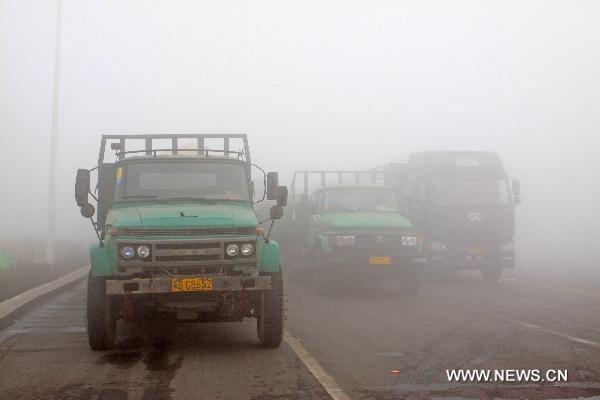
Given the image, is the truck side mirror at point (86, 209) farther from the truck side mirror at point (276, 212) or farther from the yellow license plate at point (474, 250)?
the yellow license plate at point (474, 250)

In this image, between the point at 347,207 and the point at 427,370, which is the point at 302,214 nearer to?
the point at 347,207

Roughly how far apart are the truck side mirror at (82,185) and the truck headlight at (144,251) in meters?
1.66

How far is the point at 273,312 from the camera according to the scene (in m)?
8.99

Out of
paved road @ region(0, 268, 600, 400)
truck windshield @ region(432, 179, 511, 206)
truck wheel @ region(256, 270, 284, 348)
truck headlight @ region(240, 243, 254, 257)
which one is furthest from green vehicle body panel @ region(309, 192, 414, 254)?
truck headlight @ region(240, 243, 254, 257)

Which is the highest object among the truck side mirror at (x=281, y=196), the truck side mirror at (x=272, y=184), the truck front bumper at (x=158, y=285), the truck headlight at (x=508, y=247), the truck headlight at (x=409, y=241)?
A: the truck side mirror at (x=272, y=184)

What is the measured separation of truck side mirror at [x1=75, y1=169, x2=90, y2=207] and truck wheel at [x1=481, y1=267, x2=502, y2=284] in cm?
1280

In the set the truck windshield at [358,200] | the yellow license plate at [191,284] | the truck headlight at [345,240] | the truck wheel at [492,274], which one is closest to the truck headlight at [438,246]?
the truck wheel at [492,274]

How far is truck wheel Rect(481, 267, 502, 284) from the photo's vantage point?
1995cm

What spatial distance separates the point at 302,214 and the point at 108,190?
8.36 metres

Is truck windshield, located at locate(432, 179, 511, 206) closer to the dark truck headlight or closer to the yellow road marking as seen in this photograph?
the yellow road marking

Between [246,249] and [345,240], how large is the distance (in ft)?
24.2

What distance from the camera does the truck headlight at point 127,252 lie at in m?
8.64

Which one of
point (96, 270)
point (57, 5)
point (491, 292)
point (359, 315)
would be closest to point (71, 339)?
point (96, 270)

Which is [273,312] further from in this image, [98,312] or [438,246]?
[438,246]
